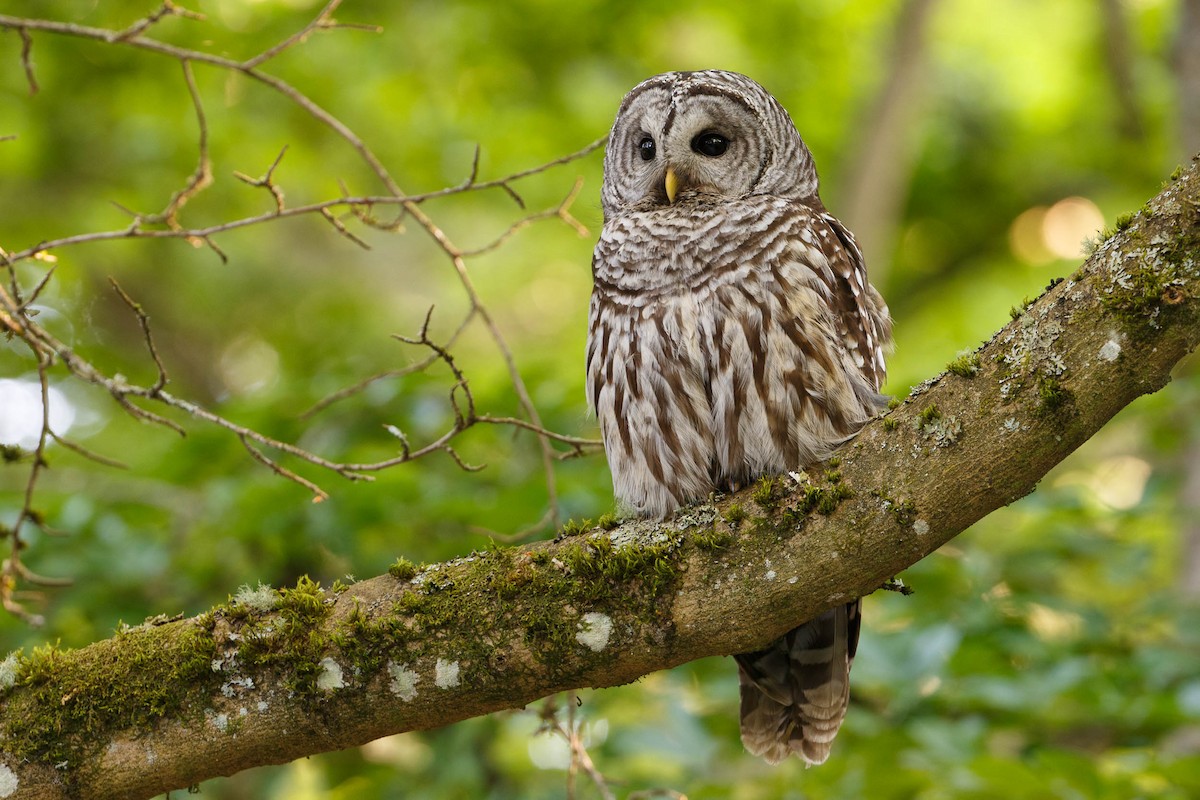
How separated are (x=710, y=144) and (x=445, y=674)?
213 cm

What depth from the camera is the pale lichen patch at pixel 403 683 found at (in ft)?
7.81

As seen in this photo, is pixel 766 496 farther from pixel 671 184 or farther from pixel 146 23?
pixel 146 23

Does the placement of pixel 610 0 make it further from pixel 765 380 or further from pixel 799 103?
pixel 765 380

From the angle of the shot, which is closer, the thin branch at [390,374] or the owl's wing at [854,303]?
the thin branch at [390,374]

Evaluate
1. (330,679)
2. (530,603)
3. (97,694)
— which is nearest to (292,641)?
(330,679)

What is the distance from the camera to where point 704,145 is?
3.81m

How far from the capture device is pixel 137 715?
7.74ft

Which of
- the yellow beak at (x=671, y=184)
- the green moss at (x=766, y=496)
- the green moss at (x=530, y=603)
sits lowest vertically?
the green moss at (x=530, y=603)

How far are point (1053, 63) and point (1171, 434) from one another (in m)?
5.47

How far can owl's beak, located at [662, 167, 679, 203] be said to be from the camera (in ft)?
11.9

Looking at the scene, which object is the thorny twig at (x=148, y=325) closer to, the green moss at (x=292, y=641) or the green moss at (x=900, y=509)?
the green moss at (x=292, y=641)

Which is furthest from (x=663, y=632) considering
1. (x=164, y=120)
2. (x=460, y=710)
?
(x=164, y=120)

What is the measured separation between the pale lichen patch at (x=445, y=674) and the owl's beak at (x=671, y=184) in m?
1.81

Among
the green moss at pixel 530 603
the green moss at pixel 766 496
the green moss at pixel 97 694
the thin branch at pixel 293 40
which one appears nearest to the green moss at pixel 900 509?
the green moss at pixel 766 496
